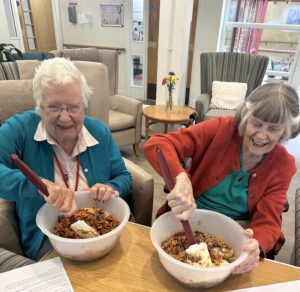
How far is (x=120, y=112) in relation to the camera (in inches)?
119

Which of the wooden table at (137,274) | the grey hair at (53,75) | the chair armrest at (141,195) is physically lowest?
the chair armrest at (141,195)

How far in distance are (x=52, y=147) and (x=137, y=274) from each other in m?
0.60

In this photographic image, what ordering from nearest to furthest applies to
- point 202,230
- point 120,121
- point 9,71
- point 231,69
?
point 202,230
point 9,71
point 120,121
point 231,69

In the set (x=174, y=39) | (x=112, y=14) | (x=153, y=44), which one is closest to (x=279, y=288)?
(x=174, y=39)

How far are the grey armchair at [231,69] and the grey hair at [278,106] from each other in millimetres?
2212

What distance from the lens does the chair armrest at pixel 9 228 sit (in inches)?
39.2

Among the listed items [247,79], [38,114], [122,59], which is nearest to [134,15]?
[122,59]

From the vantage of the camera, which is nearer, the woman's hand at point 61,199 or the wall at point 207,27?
the woman's hand at point 61,199

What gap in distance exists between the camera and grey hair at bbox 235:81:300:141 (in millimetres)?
941

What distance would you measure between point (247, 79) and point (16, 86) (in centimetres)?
278

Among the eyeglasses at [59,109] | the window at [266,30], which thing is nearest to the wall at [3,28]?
the window at [266,30]

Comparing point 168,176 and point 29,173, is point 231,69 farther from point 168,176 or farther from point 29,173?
point 29,173

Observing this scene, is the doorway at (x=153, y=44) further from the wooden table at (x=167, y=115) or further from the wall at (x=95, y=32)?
the wooden table at (x=167, y=115)

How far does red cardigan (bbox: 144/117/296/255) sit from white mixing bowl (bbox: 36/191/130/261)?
22 centimetres
